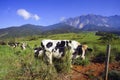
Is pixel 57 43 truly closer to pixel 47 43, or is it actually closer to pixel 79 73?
pixel 47 43

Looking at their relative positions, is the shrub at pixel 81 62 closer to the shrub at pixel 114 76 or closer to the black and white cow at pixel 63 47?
the black and white cow at pixel 63 47

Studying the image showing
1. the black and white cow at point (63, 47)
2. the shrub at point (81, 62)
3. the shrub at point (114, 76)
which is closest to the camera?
the shrub at point (114, 76)

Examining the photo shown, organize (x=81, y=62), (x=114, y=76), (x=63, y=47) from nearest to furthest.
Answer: (x=114, y=76), (x=81, y=62), (x=63, y=47)

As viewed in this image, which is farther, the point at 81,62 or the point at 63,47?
the point at 63,47

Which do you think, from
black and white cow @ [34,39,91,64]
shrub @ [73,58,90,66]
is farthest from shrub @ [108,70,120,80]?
black and white cow @ [34,39,91,64]

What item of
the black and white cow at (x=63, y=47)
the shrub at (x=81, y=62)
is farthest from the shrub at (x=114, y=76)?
the black and white cow at (x=63, y=47)

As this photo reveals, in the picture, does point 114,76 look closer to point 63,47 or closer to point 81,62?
point 81,62

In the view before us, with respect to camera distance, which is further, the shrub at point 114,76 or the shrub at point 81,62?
the shrub at point 81,62

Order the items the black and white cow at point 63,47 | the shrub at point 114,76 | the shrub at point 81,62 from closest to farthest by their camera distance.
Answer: the shrub at point 114,76, the shrub at point 81,62, the black and white cow at point 63,47

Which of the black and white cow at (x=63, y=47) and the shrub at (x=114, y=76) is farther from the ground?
the black and white cow at (x=63, y=47)

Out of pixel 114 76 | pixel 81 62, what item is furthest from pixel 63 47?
pixel 114 76

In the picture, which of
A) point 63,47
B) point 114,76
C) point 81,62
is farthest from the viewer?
point 63,47

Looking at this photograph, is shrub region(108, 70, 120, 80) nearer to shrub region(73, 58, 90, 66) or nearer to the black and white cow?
shrub region(73, 58, 90, 66)

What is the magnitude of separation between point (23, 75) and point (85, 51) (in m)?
9.25
